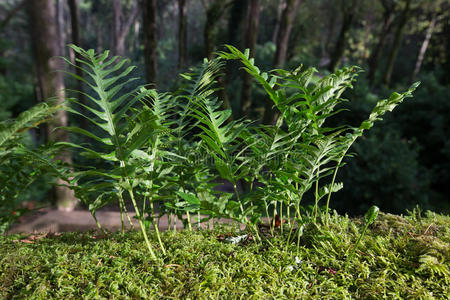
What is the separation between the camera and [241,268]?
1.28m

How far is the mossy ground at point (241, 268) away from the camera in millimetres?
1138

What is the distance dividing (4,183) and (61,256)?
68 cm

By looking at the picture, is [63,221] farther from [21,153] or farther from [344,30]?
[344,30]

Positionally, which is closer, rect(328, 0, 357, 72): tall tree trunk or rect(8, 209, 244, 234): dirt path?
rect(8, 209, 244, 234): dirt path

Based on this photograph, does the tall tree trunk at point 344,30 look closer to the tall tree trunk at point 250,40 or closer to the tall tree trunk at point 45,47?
the tall tree trunk at point 250,40

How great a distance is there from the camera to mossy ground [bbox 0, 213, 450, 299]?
Answer: 114cm

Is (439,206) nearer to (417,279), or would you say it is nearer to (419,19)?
(417,279)

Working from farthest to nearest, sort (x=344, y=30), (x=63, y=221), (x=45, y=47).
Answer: (x=344, y=30) < (x=45, y=47) < (x=63, y=221)

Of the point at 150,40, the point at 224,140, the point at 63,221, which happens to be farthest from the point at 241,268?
the point at 150,40

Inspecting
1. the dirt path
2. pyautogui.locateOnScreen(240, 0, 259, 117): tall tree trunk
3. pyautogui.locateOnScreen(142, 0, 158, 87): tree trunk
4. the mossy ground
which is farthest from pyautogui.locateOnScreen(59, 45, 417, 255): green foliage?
pyautogui.locateOnScreen(240, 0, 259, 117): tall tree trunk

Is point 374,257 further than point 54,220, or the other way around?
point 54,220

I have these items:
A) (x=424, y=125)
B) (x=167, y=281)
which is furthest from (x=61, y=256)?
(x=424, y=125)

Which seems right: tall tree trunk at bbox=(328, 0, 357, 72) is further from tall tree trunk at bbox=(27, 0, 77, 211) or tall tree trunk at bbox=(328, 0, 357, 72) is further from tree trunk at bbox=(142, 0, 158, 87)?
tall tree trunk at bbox=(27, 0, 77, 211)

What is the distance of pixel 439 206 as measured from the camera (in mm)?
6359
